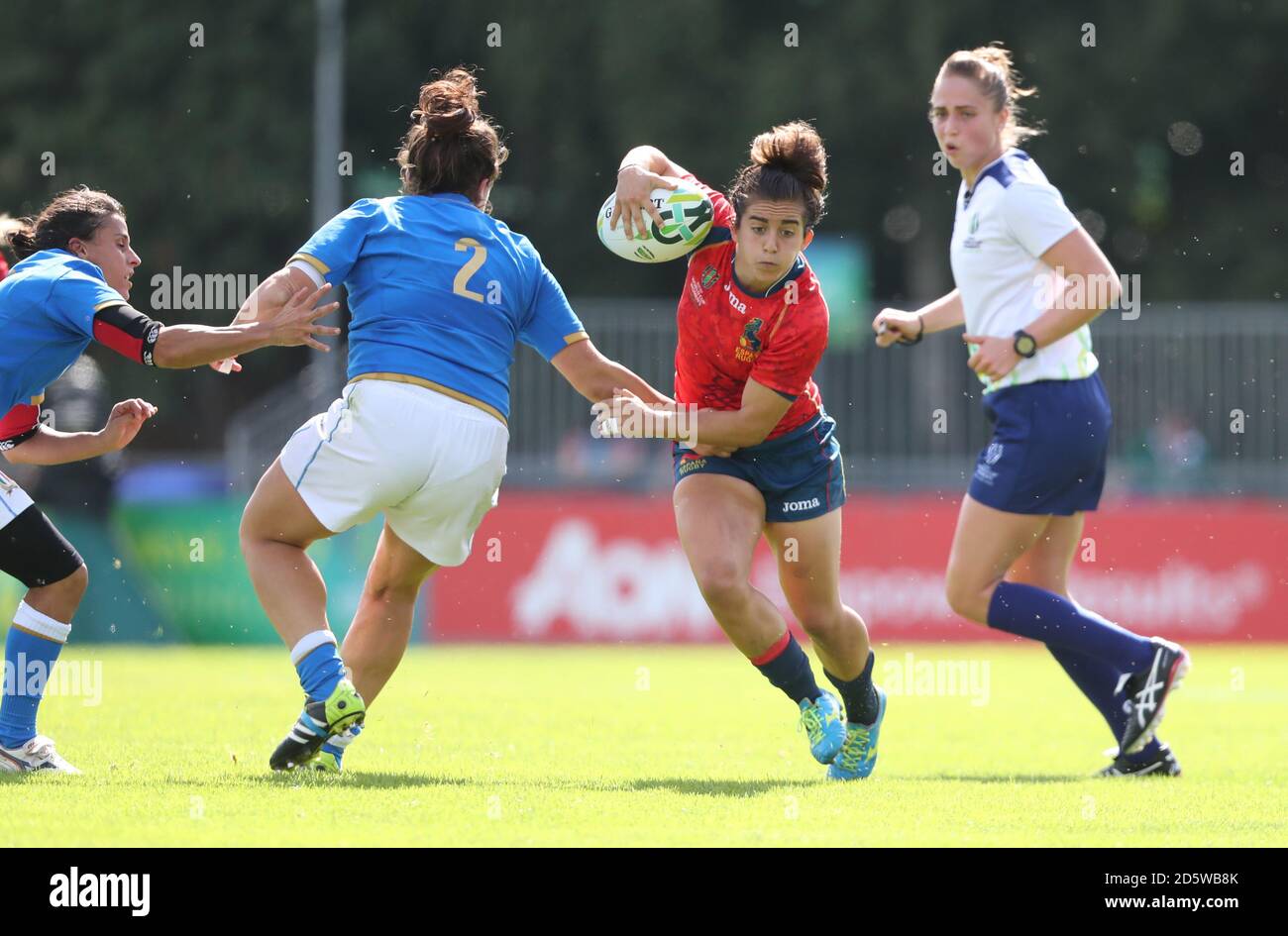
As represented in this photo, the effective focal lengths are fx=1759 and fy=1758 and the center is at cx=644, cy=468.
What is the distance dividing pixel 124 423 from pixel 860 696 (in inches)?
118

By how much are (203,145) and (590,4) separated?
635 centimetres

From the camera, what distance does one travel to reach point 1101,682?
688cm

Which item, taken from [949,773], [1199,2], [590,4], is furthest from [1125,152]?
[949,773]

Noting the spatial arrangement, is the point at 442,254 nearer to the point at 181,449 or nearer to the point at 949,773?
the point at 949,773

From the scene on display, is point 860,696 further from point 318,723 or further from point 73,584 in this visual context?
point 73,584

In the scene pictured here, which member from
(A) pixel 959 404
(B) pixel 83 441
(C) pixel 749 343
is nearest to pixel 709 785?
(C) pixel 749 343

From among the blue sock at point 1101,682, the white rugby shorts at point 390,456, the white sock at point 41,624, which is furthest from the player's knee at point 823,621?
the white sock at point 41,624

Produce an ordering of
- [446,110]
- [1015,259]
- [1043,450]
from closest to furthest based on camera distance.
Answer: [446,110], [1043,450], [1015,259]

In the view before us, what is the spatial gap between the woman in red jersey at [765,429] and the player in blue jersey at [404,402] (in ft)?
1.50

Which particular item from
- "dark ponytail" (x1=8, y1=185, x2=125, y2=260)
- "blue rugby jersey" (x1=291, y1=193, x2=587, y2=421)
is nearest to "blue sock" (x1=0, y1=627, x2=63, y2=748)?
"dark ponytail" (x1=8, y1=185, x2=125, y2=260)

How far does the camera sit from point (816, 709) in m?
6.50

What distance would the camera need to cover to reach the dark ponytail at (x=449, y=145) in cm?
626

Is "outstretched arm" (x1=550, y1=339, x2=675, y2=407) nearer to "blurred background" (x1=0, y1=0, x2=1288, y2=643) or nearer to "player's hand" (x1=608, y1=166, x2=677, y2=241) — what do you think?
"player's hand" (x1=608, y1=166, x2=677, y2=241)

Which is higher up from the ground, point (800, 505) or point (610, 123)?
point (610, 123)
